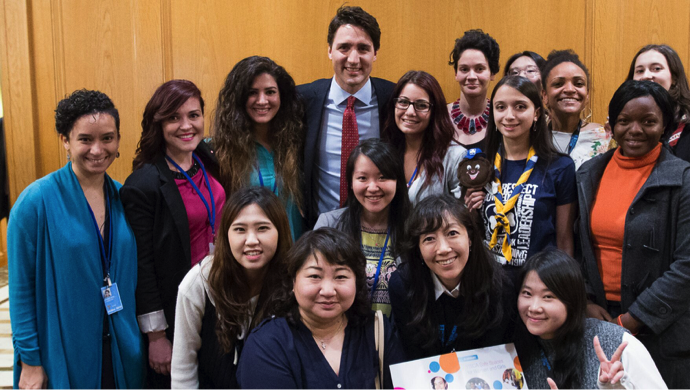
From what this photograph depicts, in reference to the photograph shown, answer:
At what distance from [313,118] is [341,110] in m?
0.17

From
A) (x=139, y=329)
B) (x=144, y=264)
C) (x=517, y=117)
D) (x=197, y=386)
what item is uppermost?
(x=517, y=117)

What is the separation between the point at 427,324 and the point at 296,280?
0.57m

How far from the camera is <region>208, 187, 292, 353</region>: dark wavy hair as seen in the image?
2.29m

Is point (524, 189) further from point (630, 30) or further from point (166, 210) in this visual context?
point (630, 30)

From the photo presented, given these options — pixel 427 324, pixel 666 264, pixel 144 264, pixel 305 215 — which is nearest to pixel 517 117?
pixel 666 264

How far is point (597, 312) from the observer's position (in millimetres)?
2428

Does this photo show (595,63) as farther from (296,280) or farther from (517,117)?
(296,280)

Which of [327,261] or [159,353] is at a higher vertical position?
[327,261]

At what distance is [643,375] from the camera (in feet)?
6.47

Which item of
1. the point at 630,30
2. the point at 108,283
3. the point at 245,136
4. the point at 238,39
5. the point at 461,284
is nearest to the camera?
the point at 461,284

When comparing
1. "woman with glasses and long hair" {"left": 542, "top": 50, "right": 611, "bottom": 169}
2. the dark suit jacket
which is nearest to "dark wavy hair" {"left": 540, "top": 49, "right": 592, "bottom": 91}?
"woman with glasses and long hair" {"left": 542, "top": 50, "right": 611, "bottom": 169}

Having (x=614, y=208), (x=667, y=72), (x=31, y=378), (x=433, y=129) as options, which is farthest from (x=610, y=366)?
(x=31, y=378)

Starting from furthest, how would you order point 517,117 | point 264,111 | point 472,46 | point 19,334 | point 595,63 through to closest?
point 595,63 → point 472,46 → point 264,111 → point 517,117 → point 19,334

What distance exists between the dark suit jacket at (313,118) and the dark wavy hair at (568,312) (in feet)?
4.37
